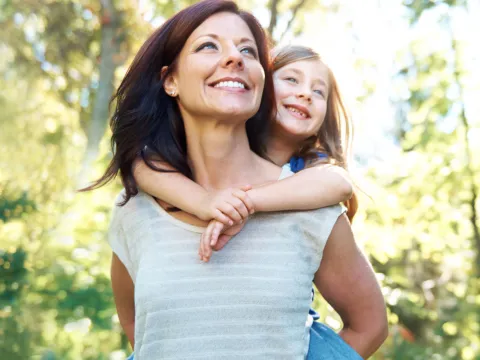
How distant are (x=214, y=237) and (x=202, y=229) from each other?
0.14 meters

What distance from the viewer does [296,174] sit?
78.0 inches

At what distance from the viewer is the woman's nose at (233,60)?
6.24ft

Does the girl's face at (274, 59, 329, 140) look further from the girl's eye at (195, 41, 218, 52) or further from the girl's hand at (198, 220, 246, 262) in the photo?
the girl's hand at (198, 220, 246, 262)

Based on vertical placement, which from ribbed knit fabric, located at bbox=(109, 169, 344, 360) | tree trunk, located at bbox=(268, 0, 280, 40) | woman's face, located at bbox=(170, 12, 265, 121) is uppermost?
woman's face, located at bbox=(170, 12, 265, 121)

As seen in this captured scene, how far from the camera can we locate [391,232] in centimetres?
472

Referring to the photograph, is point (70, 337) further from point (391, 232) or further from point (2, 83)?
point (2, 83)

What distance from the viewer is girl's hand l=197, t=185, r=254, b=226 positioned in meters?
1.78

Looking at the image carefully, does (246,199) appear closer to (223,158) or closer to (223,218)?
(223,218)

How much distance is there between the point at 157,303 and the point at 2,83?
755 centimetres

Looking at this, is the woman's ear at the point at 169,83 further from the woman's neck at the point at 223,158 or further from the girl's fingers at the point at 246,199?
the girl's fingers at the point at 246,199

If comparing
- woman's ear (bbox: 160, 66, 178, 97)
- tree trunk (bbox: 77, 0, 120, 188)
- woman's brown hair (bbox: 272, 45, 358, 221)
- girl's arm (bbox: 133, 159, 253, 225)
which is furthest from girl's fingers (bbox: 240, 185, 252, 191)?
tree trunk (bbox: 77, 0, 120, 188)

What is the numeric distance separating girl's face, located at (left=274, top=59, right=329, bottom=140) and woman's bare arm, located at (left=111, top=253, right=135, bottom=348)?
2.33 feet

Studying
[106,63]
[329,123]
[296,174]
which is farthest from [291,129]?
[106,63]

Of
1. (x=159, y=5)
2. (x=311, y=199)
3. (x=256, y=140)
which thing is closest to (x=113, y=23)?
(x=159, y=5)
